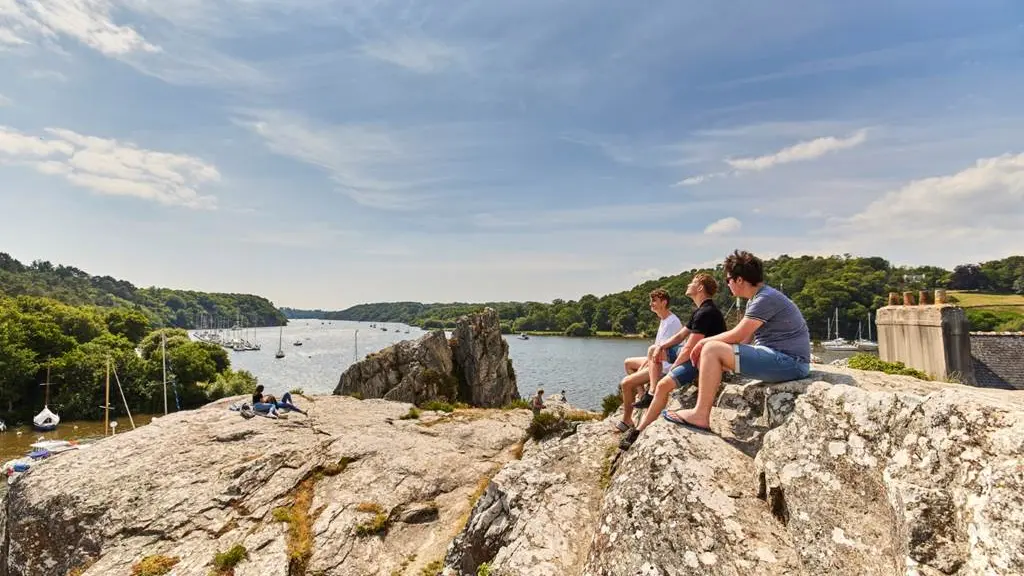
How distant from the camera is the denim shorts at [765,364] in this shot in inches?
259

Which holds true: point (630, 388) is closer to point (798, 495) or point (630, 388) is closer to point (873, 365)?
point (798, 495)

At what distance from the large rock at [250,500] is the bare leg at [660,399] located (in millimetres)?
5909

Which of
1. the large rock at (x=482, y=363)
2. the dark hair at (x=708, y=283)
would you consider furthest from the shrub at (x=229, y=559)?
the large rock at (x=482, y=363)

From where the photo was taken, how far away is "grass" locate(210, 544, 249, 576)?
9969 millimetres

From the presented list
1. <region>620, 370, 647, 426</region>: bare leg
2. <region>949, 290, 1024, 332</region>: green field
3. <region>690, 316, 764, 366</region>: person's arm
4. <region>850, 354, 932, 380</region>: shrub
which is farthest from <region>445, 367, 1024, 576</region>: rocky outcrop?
<region>949, 290, 1024, 332</region>: green field

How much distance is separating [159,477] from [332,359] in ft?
395

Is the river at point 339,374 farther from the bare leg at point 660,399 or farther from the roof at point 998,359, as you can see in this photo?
the bare leg at point 660,399

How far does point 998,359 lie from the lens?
19.1 m

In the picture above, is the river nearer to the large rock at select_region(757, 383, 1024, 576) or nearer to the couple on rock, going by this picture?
the couple on rock

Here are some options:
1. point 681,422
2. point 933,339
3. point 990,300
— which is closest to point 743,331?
point 681,422

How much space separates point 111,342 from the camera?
7700 centimetres

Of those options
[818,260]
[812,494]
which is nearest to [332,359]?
[812,494]

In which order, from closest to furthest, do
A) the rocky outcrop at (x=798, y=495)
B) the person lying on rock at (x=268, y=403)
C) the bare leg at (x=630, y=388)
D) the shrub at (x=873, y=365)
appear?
the rocky outcrop at (x=798, y=495) → the bare leg at (x=630, y=388) → the shrub at (x=873, y=365) → the person lying on rock at (x=268, y=403)

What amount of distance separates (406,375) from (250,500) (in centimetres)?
2406
